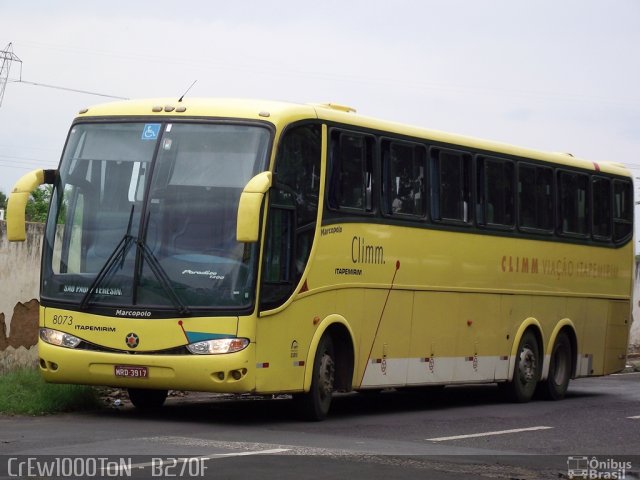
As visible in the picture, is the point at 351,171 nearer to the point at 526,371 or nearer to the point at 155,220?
the point at 155,220

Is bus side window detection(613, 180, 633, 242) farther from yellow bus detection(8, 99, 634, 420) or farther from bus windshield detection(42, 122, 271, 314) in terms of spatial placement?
bus windshield detection(42, 122, 271, 314)

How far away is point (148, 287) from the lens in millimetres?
14570

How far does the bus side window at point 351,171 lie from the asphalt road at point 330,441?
2.50 metres

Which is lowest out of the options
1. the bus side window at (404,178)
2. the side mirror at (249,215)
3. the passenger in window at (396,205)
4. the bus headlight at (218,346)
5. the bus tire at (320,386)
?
the bus tire at (320,386)

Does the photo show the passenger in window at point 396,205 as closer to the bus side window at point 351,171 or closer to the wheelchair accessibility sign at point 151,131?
the bus side window at point 351,171

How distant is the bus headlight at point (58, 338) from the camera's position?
14.8 m

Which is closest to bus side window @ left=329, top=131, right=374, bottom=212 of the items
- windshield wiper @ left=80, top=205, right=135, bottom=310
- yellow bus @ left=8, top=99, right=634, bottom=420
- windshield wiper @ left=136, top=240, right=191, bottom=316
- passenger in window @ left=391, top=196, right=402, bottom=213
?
yellow bus @ left=8, top=99, right=634, bottom=420

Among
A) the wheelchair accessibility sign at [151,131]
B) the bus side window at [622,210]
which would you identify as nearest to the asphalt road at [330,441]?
the wheelchair accessibility sign at [151,131]

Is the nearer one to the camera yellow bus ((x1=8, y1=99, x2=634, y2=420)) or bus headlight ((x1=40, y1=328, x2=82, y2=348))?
yellow bus ((x1=8, y1=99, x2=634, y2=420))

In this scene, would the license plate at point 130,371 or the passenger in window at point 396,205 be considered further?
the passenger in window at point 396,205

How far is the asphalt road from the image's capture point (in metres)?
10.7

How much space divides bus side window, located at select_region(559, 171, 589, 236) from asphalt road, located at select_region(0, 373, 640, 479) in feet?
Result: 10.9

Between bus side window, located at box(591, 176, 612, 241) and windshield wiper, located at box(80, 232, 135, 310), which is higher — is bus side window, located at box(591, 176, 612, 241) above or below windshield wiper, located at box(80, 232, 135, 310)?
above

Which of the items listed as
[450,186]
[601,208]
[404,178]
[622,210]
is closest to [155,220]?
[404,178]
